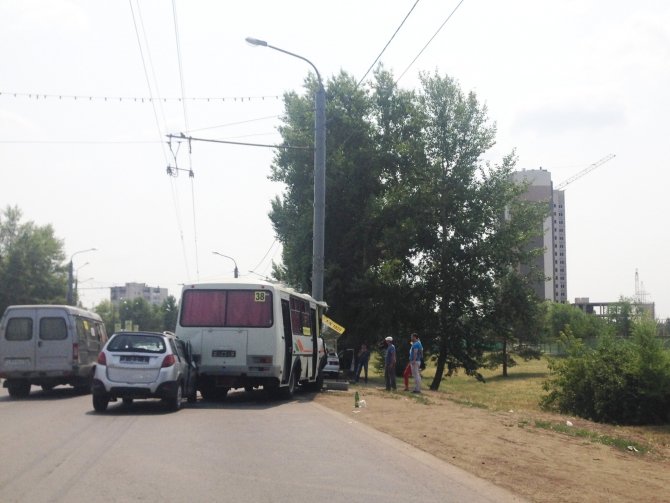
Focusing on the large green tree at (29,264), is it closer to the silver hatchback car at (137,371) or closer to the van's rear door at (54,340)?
the van's rear door at (54,340)

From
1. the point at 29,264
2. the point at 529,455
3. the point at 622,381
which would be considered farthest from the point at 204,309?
the point at 29,264

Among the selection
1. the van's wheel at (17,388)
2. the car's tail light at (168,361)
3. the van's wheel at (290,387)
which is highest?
the car's tail light at (168,361)

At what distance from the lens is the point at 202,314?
1870 cm

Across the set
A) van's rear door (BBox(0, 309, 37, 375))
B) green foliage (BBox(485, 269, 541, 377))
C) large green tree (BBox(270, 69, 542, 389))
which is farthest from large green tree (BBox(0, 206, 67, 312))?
van's rear door (BBox(0, 309, 37, 375))

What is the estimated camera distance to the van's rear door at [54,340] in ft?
68.5

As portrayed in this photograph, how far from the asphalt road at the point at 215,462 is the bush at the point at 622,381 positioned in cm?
1114

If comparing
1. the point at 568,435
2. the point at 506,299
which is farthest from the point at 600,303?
the point at 568,435

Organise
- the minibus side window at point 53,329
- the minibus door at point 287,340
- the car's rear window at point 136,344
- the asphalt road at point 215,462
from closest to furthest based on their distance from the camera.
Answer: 1. the asphalt road at point 215,462
2. the car's rear window at point 136,344
3. the minibus door at point 287,340
4. the minibus side window at point 53,329

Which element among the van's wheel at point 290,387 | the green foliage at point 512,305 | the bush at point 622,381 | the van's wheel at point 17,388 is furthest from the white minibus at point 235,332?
the green foliage at point 512,305

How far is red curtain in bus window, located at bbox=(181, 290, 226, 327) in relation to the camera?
61.1 ft

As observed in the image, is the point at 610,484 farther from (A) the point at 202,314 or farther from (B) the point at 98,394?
(A) the point at 202,314

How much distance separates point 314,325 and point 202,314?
5.48 meters

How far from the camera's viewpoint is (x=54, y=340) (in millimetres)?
21141

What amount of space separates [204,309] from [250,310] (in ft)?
3.86
